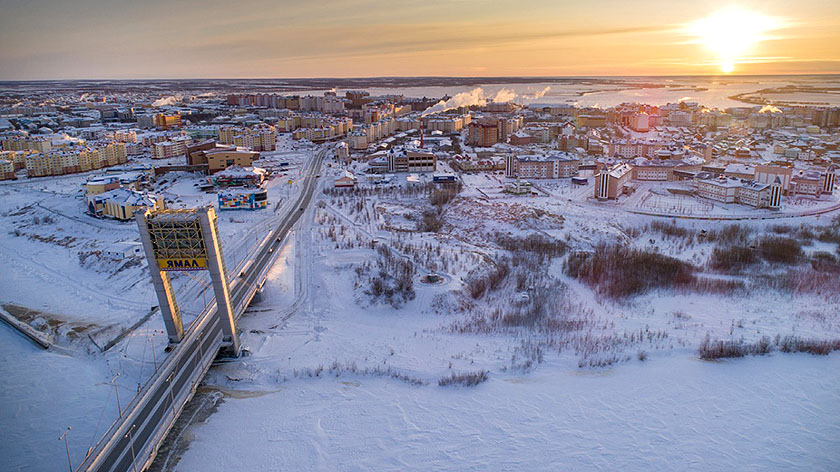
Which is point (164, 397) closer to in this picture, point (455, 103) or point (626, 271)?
point (626, 271)

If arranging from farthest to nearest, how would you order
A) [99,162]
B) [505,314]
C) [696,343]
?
[99,162] < [505,314] < [696,343]

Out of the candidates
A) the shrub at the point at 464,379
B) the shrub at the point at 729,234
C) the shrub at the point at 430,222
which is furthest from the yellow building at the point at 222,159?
the shrub at the point at 729,234

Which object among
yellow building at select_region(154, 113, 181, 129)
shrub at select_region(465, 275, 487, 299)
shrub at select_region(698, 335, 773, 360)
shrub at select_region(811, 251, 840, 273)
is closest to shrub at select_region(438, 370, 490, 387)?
shrub at select_region(465, 275, 487, 299)

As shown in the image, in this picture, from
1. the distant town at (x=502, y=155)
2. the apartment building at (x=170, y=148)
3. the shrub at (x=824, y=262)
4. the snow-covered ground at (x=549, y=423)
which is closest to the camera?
the snow-covered ground at (x=549, y=423)

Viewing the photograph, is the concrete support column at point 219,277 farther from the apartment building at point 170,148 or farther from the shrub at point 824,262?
the apartment building at point 170,148

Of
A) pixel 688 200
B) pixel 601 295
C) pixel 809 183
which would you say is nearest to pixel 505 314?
pixel 601 295

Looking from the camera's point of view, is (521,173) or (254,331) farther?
(521,173)

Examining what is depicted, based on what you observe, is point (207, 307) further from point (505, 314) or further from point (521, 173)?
point (521, 173)
